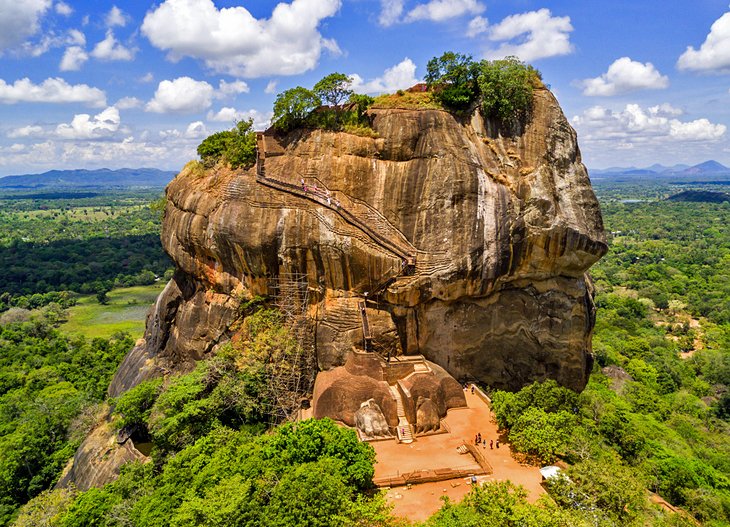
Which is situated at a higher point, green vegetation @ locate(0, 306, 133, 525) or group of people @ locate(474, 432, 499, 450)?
group of people @ locate(474, 432, 499, 450)

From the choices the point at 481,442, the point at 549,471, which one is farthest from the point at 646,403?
the point at 549,471

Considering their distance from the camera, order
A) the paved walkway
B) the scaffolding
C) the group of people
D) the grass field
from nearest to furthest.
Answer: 1. the paved walkway
2. the group of people
3. the scaffolding
4. the grass field

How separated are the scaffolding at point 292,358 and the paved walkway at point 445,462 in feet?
18.4

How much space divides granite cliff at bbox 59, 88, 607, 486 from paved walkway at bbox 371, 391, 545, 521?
1553 millimetres

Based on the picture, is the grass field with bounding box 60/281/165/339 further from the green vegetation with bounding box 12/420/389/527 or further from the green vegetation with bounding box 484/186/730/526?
the green vegetation with bounding box 484/186/730/526

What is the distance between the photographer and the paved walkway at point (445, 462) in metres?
17.1

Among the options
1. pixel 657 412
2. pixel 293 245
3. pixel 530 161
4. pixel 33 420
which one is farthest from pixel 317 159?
pixel 657 412

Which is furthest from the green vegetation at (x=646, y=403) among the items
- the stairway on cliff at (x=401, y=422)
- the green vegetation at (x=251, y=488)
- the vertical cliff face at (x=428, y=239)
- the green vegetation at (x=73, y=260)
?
the green vegetation at (x=73, y=260)

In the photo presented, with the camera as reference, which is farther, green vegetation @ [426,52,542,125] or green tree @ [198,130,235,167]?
green tree @ [198,130,235,167]

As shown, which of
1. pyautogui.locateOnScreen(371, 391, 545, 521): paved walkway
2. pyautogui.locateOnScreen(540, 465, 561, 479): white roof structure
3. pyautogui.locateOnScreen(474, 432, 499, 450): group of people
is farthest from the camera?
pyautogui.locateOnScreen(474, 432, 499, 450): group of people

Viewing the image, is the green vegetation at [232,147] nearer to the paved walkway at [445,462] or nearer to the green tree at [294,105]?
the green tree at [294,105]

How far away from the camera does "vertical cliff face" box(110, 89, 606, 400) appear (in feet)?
77.9

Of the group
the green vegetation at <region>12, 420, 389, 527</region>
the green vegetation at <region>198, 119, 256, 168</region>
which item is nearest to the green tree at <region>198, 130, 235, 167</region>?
the green vegetation at <region>198, 119, 256, 168</region>

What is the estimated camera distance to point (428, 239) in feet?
78.4
